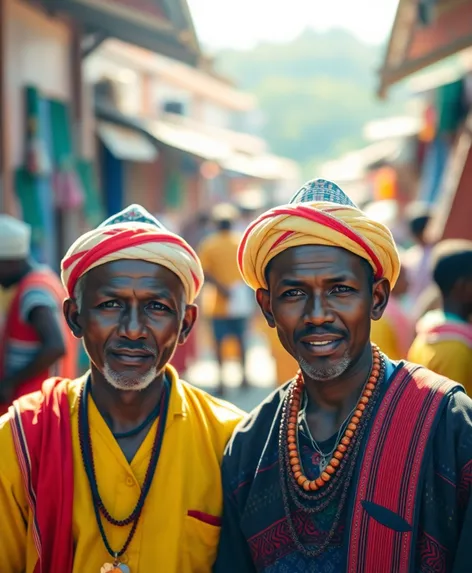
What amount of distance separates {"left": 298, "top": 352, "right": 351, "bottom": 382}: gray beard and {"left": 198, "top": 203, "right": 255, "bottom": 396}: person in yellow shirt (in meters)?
7.38

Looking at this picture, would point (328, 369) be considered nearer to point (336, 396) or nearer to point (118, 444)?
point (336, 396)

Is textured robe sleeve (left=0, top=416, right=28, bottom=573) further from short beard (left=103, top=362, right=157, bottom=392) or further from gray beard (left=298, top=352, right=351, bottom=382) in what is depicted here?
gray beard (left=298, top=352, right=351, bottom=382)

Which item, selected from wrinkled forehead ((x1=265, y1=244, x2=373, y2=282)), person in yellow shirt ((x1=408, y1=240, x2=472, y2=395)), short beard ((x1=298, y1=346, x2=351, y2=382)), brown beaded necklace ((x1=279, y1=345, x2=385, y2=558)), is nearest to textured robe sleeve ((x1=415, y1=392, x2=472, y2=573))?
brown beaded necklace ((x1=279, y1=345, x2=385, y2=558))

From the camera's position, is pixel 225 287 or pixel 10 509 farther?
pixel 225 287

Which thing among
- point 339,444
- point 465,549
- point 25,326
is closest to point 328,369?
point 339,444

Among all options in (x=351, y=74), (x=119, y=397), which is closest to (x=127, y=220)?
(x=119, y=397)

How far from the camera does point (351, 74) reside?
121750mm

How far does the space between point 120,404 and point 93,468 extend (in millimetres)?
244

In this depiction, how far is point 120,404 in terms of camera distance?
3350mm

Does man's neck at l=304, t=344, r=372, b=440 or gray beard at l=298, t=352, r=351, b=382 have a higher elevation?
gray beard at l=298, t=352, r=351, b=382

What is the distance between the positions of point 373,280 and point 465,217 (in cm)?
516

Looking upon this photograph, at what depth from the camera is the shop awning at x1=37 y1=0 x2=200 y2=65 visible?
8852 mm

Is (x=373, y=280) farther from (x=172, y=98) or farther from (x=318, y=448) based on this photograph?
(x=172, y=98)

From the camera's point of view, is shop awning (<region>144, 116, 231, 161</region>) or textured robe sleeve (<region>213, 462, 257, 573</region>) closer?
textured robe sleeve (<region>213, 462, 257, 573</region>)
